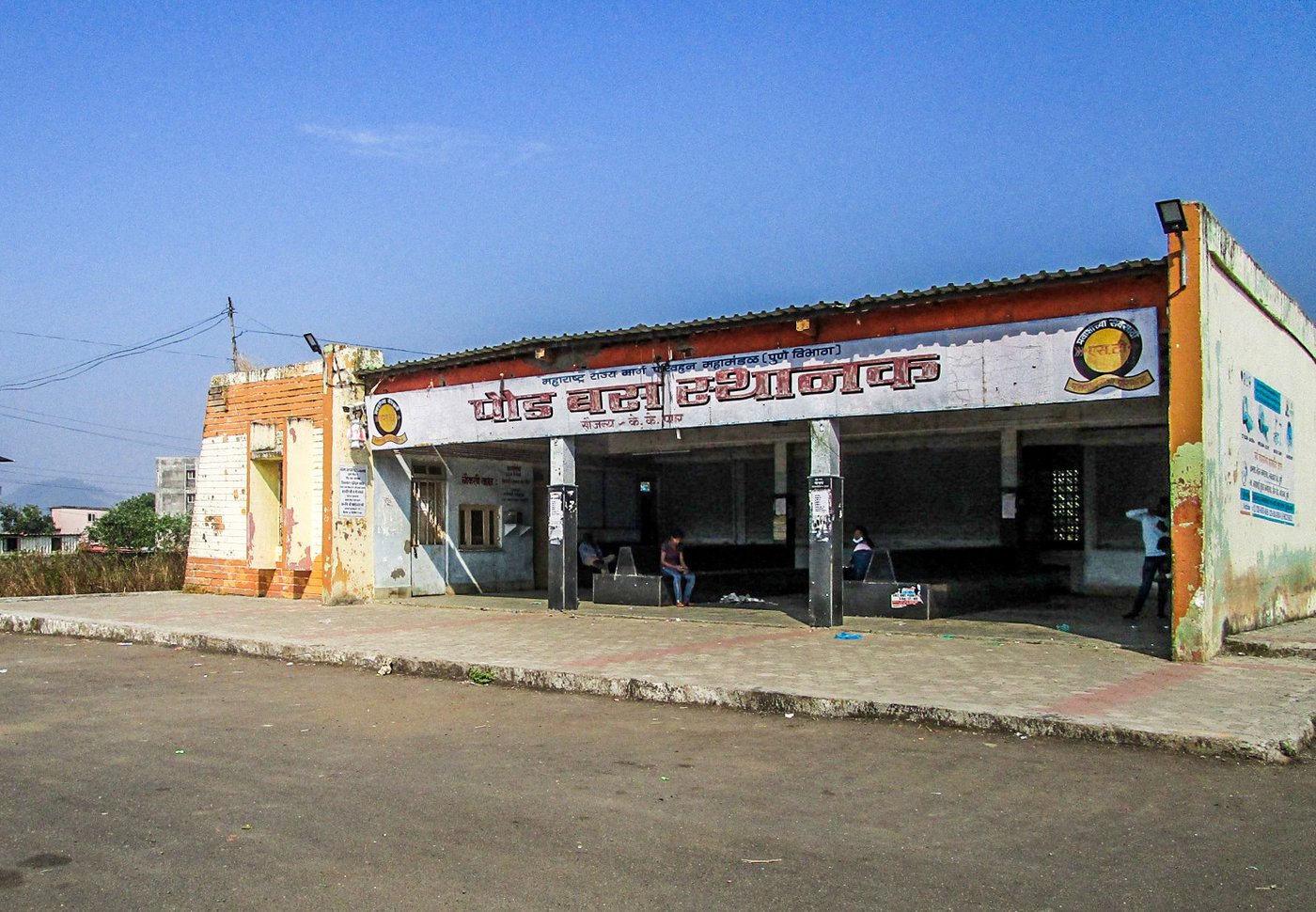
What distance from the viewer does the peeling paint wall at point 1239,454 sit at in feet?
33.6

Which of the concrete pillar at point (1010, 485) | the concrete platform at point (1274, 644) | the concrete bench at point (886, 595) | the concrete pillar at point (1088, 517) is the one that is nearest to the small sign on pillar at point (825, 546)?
the concrete bench at point (886, 595)

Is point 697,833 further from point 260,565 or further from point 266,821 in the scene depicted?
point 260,565

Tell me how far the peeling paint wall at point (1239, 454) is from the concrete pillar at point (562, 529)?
8.43 metres

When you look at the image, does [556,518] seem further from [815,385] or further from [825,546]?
[815,385]

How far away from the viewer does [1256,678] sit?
9.27 meters

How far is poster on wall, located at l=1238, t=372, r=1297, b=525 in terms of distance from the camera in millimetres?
11656

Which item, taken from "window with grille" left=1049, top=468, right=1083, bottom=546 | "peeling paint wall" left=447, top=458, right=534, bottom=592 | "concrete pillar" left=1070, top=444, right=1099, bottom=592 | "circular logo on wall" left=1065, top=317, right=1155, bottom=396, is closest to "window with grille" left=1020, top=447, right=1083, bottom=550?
"window with grille" left=1049, top=468, right=1083, bottom=546

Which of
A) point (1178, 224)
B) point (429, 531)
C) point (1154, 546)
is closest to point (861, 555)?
point (1154, 546)

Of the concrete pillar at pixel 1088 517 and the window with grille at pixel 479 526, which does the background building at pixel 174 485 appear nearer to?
the window with grille at pixel 479 526

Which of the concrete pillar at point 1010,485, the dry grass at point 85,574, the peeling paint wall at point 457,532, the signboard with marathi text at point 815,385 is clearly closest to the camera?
the signboard with marathi text at point 815,385

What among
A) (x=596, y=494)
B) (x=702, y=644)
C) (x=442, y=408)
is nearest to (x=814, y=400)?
(x=702, y=644)

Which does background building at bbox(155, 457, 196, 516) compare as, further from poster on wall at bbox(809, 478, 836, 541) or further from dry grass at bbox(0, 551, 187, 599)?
poster on wall at bbox(809, 478, 836, 541)

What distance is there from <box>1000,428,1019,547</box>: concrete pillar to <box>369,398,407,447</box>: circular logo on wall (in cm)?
1093

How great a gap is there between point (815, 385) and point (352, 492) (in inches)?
342
